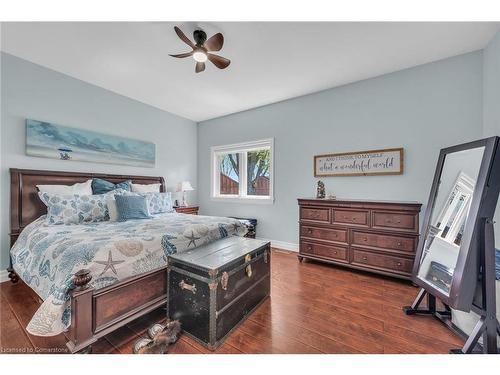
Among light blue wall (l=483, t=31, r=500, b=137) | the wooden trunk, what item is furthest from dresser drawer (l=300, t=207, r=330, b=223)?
light blue wall (l=483, t=31, r=500, b=137)

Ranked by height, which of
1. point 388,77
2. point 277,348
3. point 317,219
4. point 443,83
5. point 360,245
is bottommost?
point 277,348

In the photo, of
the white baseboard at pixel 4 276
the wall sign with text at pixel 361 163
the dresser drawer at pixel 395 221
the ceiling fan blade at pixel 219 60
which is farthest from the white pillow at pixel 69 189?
the dresser drawer at pixel 395 221

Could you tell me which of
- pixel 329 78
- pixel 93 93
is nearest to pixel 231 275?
pixel 329 78

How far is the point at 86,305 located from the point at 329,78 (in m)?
3.57

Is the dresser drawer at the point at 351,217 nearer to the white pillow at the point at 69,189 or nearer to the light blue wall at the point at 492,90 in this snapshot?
the light blue wall at the point at 492,90

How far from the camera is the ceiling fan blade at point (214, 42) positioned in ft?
6.54

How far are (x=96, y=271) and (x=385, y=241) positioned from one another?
9.53 feet

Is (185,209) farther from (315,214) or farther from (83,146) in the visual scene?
(315,214)

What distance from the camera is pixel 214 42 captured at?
208 cm

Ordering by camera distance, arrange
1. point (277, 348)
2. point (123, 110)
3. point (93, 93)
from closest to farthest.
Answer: point (277, 348) < point (93, 93) < point (123, 110)

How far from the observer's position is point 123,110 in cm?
364

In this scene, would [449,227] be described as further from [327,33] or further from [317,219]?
[327,33]

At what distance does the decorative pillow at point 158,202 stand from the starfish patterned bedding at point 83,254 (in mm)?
905

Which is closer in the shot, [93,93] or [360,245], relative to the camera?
[360,245]
